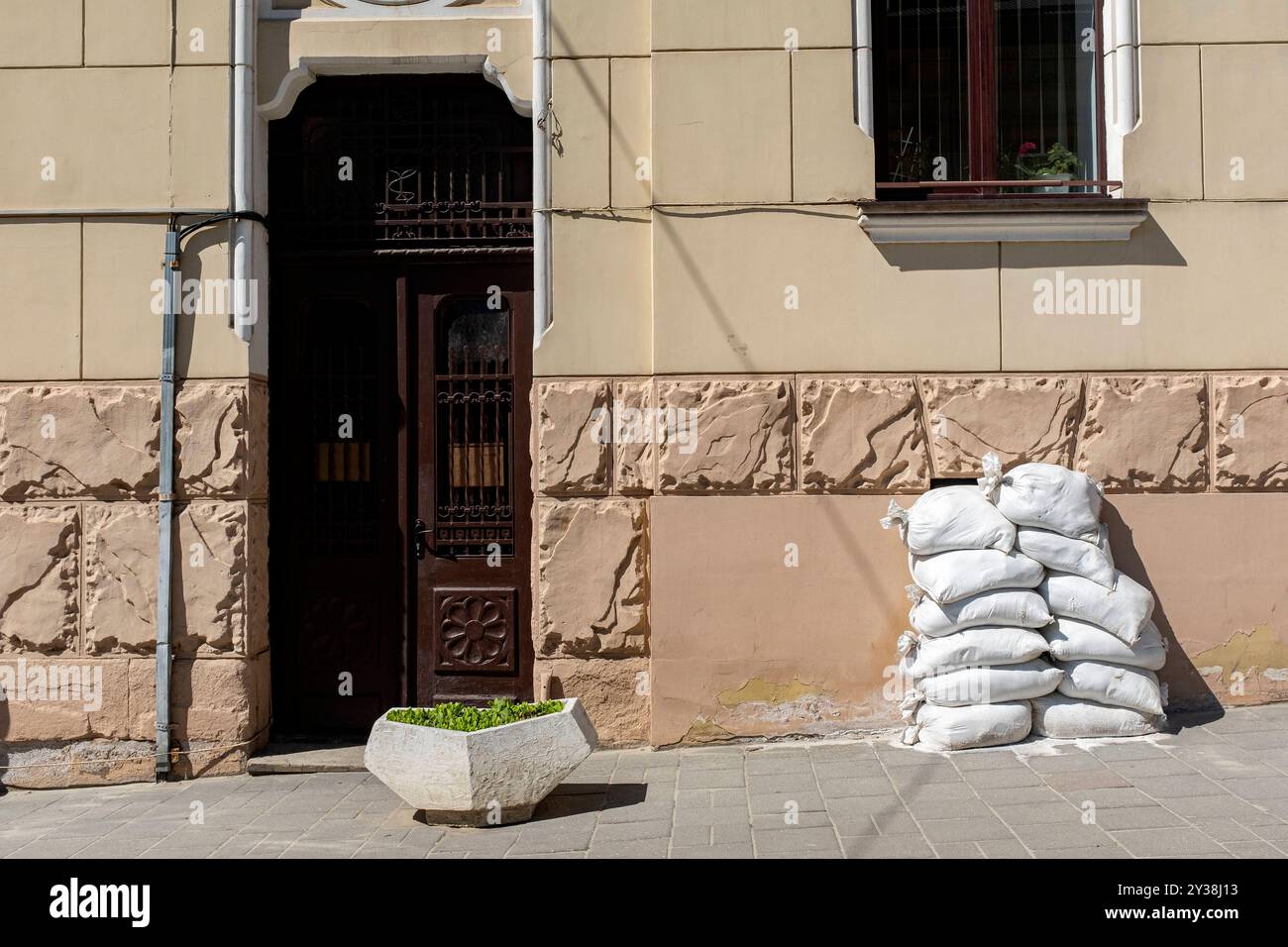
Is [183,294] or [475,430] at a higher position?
[183,294]

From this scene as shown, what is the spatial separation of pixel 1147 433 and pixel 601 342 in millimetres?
3125

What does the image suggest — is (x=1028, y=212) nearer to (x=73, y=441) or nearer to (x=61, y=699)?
(x=73, y=441)

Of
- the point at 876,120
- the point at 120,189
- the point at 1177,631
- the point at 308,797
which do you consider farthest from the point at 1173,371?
the point at 120,189

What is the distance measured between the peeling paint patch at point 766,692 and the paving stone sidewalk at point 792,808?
0.83ft

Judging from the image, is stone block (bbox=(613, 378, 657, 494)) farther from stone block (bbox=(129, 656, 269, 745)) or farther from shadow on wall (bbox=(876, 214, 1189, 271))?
stone block (bbox=(129, 656, 269, 745))

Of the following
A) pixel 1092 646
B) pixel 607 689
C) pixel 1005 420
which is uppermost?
pixel 1005 420

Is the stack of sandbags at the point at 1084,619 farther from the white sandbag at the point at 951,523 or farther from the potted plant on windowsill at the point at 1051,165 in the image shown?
the potted plant on windowsill at the point at 1051,165

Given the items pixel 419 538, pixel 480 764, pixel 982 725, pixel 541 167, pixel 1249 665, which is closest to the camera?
pixel 480 764

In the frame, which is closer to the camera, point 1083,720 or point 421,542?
point 1083,720

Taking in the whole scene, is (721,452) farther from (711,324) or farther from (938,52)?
(938,52)

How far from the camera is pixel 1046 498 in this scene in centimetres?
597

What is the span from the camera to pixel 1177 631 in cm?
631

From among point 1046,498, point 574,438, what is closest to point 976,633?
point 1046,498

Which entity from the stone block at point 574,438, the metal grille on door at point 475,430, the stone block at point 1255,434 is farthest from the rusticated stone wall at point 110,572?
the stone block at point 1255,434
